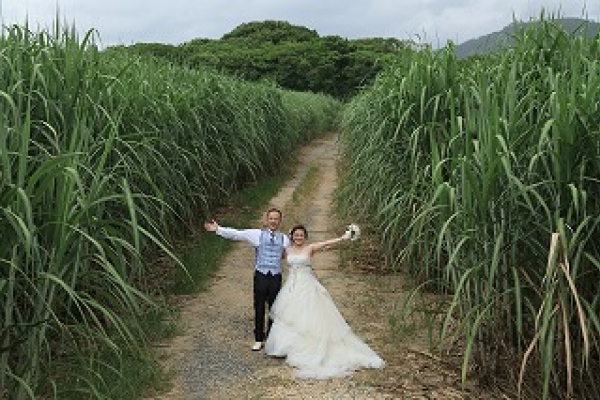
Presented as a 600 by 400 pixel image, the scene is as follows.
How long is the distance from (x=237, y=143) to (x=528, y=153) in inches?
222

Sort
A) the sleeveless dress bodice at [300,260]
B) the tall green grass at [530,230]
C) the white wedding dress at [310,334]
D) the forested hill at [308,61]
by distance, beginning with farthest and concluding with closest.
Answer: the forested hill at [308,61], the sleeveless dress bodice at [300,260], the white wedding dress at [310,334], the tall green grass at [530,230]

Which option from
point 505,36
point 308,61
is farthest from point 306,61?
point 505,36

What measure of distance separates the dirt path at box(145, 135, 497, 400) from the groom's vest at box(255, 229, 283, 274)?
48 centimetres

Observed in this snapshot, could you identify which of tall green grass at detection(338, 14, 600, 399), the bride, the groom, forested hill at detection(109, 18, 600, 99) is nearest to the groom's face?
the groom

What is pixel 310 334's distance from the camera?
13.7 feet

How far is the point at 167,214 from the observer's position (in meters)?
5.84

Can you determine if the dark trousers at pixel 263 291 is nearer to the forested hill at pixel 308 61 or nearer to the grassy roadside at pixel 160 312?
the grassy roadside at pixel 160 312

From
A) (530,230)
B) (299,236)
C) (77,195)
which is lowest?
(299,236)

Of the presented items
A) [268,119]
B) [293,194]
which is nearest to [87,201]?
[293,194]

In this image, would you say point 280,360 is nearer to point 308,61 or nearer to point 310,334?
point 310,334

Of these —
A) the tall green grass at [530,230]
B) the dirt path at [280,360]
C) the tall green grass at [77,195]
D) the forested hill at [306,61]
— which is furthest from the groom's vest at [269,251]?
the forested hill at [306,61]

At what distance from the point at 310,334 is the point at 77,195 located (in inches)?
69.3

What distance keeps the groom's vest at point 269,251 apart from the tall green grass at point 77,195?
68 centimetres

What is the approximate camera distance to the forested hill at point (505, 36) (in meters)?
4.32
